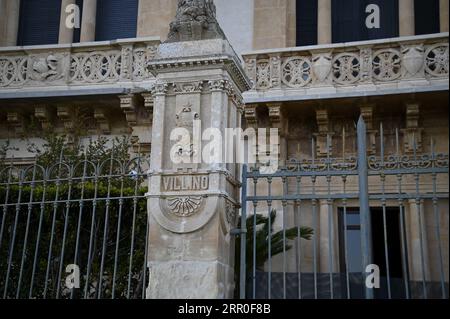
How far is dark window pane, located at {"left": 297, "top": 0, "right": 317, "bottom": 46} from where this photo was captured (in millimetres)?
12094

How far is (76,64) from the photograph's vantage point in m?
11.3

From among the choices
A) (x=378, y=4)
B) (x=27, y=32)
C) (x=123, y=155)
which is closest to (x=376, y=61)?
(x=378, y=4)

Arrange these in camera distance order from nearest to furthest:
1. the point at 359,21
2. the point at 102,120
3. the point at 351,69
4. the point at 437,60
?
1. the point at 437,60
2. the point at 351,69
3. the point at 102,120
4. the point at 359,21

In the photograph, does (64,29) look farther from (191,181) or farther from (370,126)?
(191,181)

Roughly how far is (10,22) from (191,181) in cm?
935

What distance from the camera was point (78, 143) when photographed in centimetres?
1149

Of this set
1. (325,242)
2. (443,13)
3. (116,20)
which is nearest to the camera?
(325,242)

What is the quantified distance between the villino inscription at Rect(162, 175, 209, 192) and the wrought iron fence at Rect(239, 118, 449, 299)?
440 mm

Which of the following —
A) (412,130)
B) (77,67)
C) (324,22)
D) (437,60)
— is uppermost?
(324,22)

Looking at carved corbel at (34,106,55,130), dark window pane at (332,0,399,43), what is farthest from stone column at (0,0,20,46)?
dark window pane at (332,0,399,43)

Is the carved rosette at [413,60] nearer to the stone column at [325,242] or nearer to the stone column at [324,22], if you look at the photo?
the stone column at [324,22]

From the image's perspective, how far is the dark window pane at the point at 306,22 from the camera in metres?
12.1

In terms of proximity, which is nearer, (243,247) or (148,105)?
(243,247)

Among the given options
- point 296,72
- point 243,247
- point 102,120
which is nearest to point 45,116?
point 102,120
